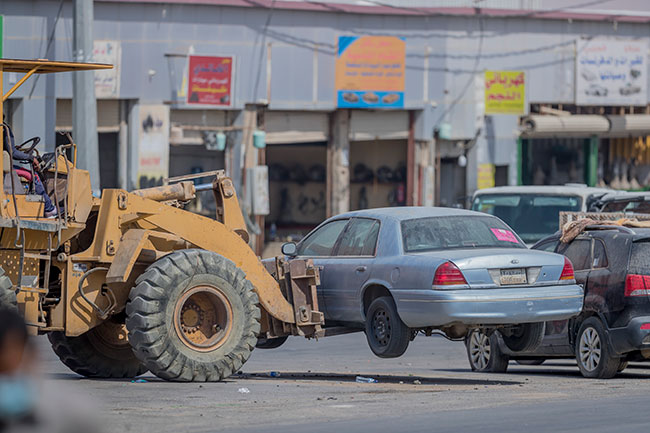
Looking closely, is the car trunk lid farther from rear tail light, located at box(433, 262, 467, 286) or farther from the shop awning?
the shop awning

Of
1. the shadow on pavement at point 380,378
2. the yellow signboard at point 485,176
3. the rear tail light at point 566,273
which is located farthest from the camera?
the yellow signboard at point 485,176

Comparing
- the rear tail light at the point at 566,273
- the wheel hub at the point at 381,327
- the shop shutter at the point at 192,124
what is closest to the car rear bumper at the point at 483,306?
the rear tail light at the point at 566,273

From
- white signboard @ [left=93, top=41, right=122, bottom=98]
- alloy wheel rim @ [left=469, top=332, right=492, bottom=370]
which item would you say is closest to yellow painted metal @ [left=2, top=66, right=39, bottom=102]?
alloy wheel rim @ [left=469, top=332, right=492, bottom=370]

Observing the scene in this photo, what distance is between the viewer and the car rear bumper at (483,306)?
37.2 feet

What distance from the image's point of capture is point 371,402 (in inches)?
396

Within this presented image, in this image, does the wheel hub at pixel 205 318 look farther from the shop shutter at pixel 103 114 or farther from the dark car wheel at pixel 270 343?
the shop shutter at pixel 103 114

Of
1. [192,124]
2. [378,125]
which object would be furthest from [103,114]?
[378,125]

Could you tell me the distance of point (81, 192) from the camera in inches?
445

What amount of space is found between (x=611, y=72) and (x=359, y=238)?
23193 mm

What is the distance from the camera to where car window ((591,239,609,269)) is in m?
13.2

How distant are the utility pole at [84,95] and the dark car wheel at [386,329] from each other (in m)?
8.70

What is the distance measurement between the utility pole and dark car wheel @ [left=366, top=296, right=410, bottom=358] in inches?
343

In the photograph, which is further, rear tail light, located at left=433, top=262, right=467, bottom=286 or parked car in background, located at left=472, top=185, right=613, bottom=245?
parked car in background, located at left=472, top=185, right=613, bottom=245

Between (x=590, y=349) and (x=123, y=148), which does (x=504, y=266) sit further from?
(x=123, y=148)
